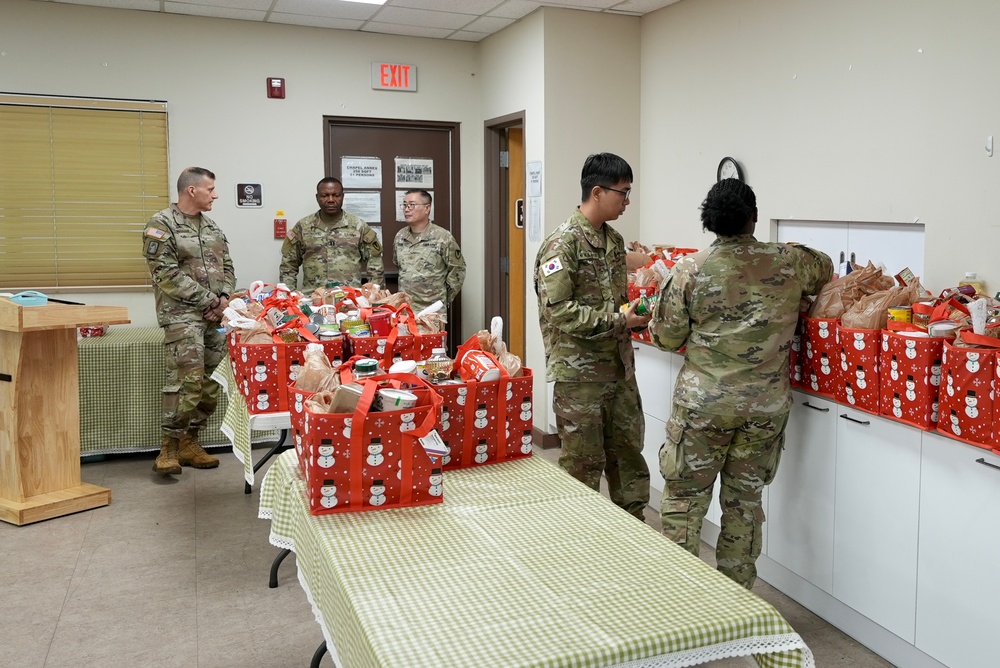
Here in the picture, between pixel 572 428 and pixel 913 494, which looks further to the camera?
pixel 572 428

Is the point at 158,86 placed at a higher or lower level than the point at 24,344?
higher

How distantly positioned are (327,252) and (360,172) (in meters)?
0.84

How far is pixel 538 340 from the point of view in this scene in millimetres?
5781

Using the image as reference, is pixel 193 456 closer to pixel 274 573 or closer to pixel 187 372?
pixel 187 372

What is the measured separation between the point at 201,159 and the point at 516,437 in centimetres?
441

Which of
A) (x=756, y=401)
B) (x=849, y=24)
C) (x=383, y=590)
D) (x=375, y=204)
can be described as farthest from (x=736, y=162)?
(x=383, y=590)

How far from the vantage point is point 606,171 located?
10.2 feet

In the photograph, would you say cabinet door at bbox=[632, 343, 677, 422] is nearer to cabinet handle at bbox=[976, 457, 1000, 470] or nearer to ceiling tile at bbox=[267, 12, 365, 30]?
cabinet handle at bbox=[976, 457, 1000, 470]

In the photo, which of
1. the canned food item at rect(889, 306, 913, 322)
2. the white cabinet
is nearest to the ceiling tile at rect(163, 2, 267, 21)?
the white cabinet

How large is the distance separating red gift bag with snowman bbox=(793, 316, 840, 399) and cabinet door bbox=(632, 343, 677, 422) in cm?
81

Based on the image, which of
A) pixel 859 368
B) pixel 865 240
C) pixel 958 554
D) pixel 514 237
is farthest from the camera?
pixel 514 237

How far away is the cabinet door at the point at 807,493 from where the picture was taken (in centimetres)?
304

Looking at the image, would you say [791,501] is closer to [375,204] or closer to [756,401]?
[756,401]

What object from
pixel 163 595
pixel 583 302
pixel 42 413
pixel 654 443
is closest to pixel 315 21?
pixel 42 413
